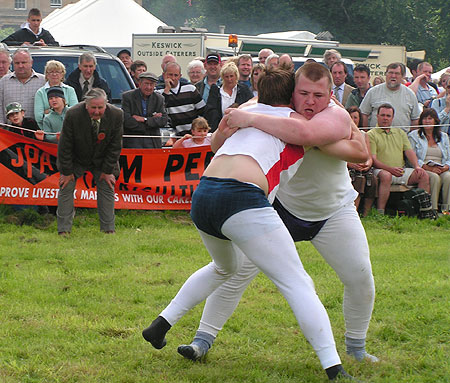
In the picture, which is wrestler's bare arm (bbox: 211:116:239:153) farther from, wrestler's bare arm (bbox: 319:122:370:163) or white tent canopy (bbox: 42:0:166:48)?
white tent canopy (bbox: 42:0:166:48)

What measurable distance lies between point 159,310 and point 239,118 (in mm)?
2470

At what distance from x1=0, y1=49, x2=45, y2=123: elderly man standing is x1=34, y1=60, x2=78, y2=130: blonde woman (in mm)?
257

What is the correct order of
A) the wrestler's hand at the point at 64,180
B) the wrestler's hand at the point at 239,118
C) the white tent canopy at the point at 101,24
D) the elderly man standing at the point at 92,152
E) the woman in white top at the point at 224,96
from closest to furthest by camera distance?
the wrestler's hand at the point at 239,118
the elderly man standing at the point at 92,152
the wrestler's hand at the point at 64,180
the woman in white top at the point at 224,96
the white tent canopy at the point at 101,24

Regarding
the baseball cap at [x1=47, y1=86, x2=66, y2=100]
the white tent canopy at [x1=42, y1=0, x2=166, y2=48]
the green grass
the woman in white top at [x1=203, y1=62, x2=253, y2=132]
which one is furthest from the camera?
the white tent canopy at [x1=42, y1=0, x2=166, y2=48]

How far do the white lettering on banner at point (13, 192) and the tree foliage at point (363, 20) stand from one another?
4586 cm

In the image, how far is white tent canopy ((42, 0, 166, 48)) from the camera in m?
29.1

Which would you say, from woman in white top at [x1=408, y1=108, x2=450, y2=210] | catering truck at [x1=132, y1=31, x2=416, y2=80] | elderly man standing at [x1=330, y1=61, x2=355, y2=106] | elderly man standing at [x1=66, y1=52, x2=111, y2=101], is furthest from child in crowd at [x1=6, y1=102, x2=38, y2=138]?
catering truck at [x1=132, y1=31, x2=416, y2=80]

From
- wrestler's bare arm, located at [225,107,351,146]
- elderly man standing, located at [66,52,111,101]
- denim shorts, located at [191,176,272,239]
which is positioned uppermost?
wrestler's bare arm, located at [225,107,351,146]

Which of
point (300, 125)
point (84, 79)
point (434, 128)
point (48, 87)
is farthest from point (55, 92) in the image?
point (300, 125)

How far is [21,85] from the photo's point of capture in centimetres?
1068

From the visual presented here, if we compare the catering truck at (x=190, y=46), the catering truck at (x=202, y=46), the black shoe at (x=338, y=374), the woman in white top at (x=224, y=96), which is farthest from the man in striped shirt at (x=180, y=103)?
the catering truck at (x=190, y=46)

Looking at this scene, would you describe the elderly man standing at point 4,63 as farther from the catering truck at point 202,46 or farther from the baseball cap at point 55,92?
the catering truck at point 202,46

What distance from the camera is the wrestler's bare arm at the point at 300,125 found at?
4379 mm

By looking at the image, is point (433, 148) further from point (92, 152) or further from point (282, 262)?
point (282, 262)
